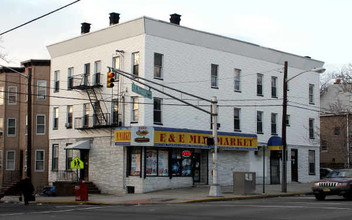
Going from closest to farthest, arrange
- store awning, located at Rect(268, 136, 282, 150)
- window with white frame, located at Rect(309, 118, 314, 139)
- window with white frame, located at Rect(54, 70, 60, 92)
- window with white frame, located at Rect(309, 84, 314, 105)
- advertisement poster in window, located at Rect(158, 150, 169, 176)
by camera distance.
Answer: advertisement poster in window, located at Rect(158, 150, 169, 176)
store awning, located at Rect(268, 136, 282, 150)
window with white frame, located at Rect(54, 70, 60, 92)
window with white frame, located at Rect(309, 118, 314, 139)
window with white frame, located at Rect(309, 84, 314, 105)

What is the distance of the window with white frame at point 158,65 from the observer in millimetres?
34938

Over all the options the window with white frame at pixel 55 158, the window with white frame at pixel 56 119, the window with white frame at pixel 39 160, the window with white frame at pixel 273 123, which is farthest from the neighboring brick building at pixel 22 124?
the window with white frame at pixel 273 123

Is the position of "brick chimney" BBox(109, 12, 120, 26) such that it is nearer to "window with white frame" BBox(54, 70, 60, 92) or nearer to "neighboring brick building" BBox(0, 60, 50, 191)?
"window with white frame" BBox(54, 70, 60, 92)

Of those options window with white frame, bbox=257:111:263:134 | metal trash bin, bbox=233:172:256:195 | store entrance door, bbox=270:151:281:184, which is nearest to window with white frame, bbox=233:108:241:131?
window with white frame, bbox=257:111:263:134

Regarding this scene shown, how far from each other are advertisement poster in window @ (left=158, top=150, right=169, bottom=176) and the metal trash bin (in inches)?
224

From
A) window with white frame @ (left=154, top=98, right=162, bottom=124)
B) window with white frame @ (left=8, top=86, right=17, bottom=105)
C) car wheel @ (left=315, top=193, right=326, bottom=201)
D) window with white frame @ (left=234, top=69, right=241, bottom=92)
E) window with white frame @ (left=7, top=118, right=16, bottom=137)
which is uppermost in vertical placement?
window with white frame @ (left=234, top=69, right=241, bottom=92)

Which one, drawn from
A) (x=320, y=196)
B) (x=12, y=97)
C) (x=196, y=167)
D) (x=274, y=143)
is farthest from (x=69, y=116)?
(x=320, y=196)

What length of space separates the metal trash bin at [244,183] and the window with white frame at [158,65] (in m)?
8.71

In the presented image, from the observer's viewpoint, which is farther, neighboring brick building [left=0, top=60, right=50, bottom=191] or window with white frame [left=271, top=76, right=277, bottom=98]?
window with white frame [left=271, top=76, right=277, bottom=98]

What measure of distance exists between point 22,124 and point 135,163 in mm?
14562

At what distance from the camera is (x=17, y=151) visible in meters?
44.5

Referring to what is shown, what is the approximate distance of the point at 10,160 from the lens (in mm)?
44750

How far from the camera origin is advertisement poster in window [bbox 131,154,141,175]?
3394cm

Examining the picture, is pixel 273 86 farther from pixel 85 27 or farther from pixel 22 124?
pixel 22 124
